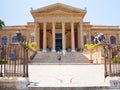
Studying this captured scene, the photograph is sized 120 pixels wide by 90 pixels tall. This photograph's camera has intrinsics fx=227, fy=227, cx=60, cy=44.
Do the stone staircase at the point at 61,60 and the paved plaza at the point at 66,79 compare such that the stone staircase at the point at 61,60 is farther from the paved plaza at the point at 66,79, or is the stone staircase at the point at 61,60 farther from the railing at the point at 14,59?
the railing at the point at 14,59

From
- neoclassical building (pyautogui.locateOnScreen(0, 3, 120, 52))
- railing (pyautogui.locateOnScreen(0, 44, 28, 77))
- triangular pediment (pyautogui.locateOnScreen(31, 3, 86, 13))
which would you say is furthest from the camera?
triangular pediment (pyautogui.locateOnScreen(31, 3, 86, 13))

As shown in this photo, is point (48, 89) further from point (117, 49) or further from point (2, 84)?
point (117, 49)

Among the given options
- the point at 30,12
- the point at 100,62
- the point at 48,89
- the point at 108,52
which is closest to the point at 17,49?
the point at 48,89

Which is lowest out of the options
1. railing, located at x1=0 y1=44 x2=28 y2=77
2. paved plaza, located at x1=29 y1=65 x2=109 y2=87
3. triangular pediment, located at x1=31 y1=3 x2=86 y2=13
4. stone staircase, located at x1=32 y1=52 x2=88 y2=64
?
stone staircase, located at x1=32 y1=52 x2=88 y2=64

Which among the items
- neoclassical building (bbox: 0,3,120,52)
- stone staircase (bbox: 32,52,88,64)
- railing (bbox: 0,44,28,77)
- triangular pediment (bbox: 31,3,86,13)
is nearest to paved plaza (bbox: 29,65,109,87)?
railing (bbox: 0,44,28,77)

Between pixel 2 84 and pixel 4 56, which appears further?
pixel 4 56

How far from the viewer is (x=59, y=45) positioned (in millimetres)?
49719

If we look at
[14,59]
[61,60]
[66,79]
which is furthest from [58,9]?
[14,59]

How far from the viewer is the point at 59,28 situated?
50.8m

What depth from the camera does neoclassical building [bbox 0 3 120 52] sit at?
4544cm

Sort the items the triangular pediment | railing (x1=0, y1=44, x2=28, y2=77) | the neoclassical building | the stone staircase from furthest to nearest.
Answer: the triangular pediment
the neoclassical building
the stone staircase
railing (x1=0, y1=44, x2=28, y2=77)

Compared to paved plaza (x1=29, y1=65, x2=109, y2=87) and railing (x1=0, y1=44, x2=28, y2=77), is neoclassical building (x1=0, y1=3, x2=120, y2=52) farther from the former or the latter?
railing (x1=0, y1=44, x2=28, y2=77)

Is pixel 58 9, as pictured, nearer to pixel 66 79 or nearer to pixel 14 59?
pixel 66 79

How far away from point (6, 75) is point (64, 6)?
3707cm
